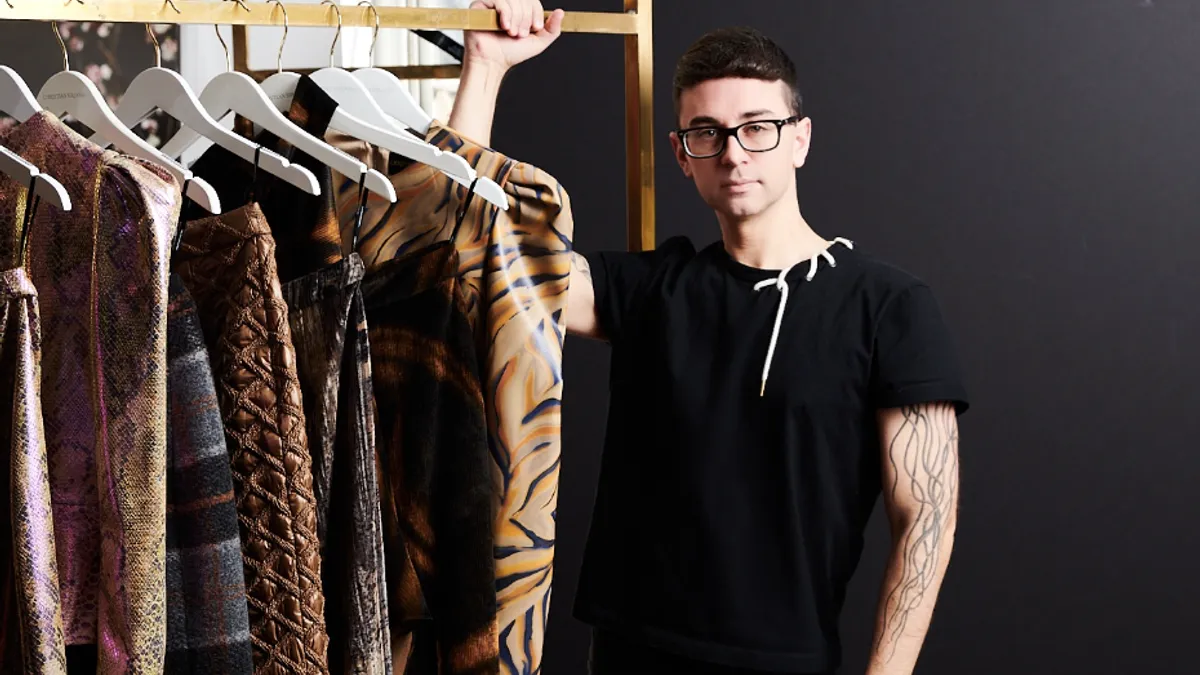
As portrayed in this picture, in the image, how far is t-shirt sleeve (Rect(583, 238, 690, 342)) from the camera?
1.59 m

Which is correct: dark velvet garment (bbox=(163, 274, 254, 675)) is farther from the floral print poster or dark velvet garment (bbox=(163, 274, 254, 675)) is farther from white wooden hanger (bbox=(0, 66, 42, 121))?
the floral print poster

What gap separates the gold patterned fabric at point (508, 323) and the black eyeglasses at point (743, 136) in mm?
353

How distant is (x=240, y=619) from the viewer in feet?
2.93

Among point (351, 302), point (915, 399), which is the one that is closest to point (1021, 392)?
point (915, 399)

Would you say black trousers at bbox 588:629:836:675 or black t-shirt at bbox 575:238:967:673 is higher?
black t-shirt at bbox 575:238:967:673

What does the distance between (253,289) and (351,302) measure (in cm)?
10

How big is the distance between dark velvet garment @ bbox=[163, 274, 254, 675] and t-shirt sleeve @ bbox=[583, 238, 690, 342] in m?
0.76

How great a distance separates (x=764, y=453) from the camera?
151 cm

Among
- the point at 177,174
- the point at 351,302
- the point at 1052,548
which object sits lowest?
the point at 1052,548

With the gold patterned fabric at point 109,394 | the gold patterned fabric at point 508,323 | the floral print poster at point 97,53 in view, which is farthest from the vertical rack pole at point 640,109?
the floral print poster at point 97,53

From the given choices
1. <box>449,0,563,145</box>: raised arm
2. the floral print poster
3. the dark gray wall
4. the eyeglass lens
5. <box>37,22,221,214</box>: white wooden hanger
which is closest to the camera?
<box>37,22,221,214</box>: white wooden hanger

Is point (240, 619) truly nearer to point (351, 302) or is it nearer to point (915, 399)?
point (351, 302)

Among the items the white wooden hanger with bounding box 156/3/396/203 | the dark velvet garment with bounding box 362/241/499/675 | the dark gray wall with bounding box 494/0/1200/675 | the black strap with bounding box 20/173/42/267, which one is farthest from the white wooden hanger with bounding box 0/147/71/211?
the dark gray wall with bounding box 494/0/1200/675

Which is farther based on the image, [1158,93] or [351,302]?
[1158,93]
